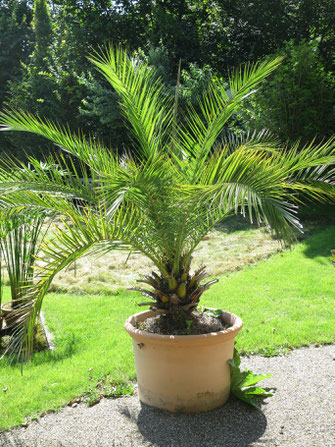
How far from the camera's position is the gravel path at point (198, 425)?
117 inches

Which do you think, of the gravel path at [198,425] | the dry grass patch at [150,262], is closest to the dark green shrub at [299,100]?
the dry grass patch at [150,262]

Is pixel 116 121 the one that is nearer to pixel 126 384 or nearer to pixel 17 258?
pixel 17 258

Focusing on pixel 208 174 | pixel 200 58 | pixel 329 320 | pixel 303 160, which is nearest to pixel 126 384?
pixel 208 174

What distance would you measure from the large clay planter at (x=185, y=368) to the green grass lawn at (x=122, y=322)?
73 centimetres

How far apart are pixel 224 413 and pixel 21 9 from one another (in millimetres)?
29735

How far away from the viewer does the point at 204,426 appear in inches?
124

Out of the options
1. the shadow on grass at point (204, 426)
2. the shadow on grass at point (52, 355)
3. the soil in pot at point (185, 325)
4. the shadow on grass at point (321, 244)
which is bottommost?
the shadow on grass at point (204, 426)

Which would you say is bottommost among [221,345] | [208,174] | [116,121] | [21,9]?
[221,345]

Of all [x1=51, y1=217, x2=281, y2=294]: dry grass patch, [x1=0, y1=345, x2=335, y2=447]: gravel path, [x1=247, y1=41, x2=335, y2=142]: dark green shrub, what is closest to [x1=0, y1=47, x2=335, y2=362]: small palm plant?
[x1=0, y1=345, x2=335, y2=447]: gravel path

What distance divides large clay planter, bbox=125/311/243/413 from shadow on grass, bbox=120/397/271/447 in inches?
3.3

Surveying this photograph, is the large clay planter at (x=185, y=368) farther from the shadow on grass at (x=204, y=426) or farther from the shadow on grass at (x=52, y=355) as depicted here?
the shadow on grass at (x=52, y=355)

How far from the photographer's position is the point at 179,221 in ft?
11.2

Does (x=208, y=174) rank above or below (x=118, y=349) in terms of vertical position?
above

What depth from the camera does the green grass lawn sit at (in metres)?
3.90
